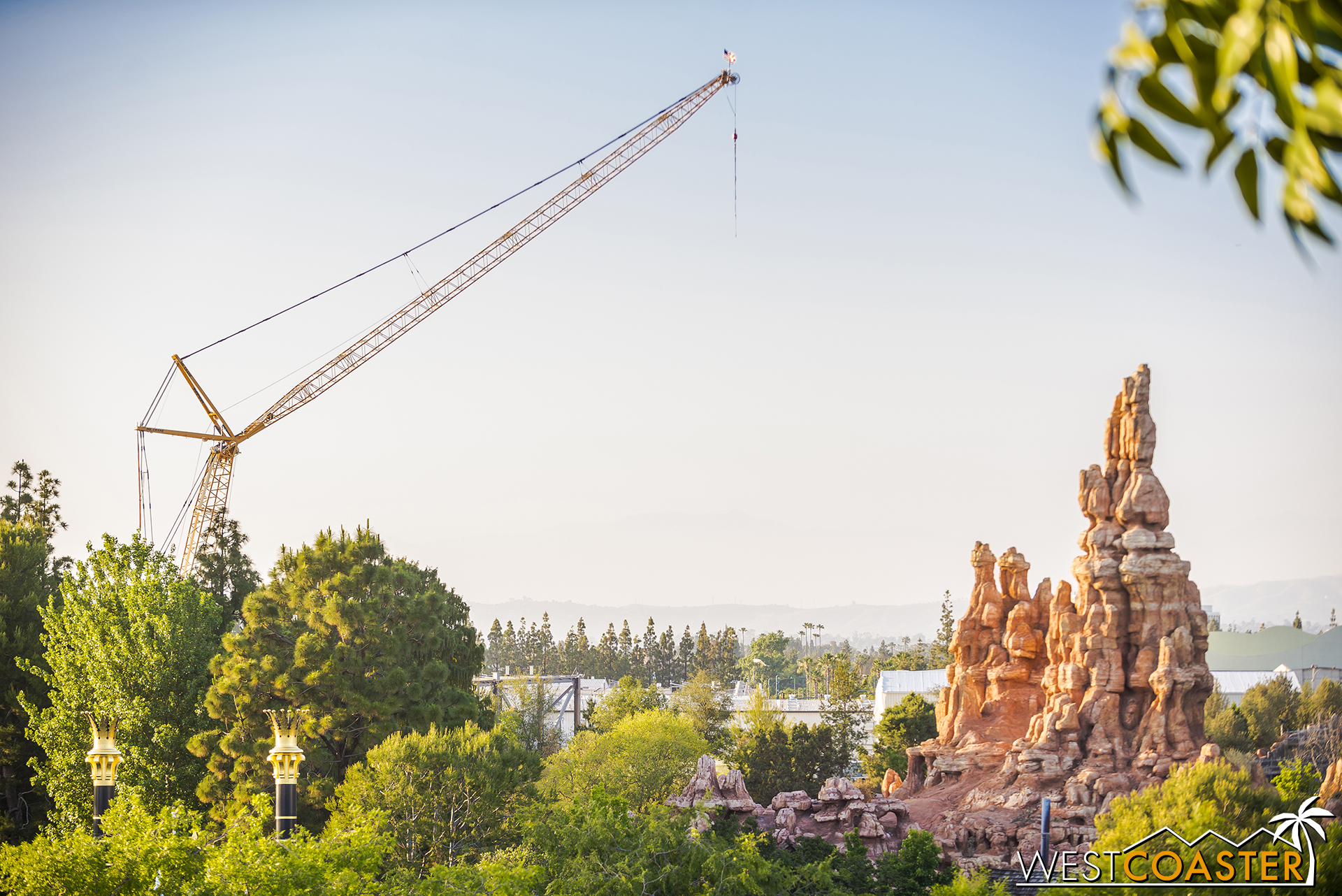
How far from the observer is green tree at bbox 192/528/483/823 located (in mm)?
35438

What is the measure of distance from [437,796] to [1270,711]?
66.3 metres

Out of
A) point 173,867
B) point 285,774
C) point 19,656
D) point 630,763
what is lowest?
point 630,763

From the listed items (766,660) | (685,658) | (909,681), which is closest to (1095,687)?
(909,681)

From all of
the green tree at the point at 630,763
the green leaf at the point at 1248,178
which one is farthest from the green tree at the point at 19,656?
the green leaf at the point at 1248,178

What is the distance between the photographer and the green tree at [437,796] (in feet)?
103

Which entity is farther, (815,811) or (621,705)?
(621,705)

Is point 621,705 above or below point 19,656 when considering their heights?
below

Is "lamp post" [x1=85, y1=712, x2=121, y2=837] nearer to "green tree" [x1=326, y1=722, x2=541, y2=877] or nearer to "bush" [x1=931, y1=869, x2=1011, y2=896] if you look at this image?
"green tree" [x1=326, y1=722, x2=541, y2=877]

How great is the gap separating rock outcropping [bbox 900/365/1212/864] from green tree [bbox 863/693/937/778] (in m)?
18.9

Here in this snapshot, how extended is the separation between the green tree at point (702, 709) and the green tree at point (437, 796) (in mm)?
38318

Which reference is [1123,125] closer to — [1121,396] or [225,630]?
[1121,396]

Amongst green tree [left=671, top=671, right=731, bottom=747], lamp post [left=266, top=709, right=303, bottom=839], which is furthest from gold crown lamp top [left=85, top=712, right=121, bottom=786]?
green tree [left=671, top=671, right=731, bottom=747]

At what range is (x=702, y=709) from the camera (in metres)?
77.1

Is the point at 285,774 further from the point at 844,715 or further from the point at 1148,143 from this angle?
the point at 844,715
